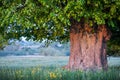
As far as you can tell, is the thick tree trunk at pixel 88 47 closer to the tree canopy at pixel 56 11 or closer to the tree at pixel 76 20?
the tree at pixel 76 20

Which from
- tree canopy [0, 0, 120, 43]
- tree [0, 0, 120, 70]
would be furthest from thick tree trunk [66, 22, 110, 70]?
tree canopy [0, 0, 120, 43]

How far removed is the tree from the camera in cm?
1576

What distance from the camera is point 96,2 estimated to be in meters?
15.8

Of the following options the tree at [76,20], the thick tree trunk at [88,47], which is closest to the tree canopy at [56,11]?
the tree at [76,20]

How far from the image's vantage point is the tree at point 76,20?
1576 cm

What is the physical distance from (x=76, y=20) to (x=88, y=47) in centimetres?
165

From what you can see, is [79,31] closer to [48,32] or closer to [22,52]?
[48,32]

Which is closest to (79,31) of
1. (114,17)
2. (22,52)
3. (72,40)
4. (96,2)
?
(72,40)

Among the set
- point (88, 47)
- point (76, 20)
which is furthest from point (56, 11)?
point (88, 47)

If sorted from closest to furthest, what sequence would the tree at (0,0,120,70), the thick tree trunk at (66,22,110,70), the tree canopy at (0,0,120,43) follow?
1. the tree canopy at (0,0,120,43)
2. the tree at (0,0,120,70)
3. the thick tree trunk at (66,22,110,70)

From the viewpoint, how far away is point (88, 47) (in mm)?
18969

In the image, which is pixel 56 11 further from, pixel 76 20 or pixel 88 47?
pixel 88 47

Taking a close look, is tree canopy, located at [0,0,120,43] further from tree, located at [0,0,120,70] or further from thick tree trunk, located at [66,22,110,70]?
thick tree trunk, located at [66,22,110,70]

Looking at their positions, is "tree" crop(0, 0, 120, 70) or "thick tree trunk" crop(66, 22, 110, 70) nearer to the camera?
"tree" crop(0, 0, 120, 70)
